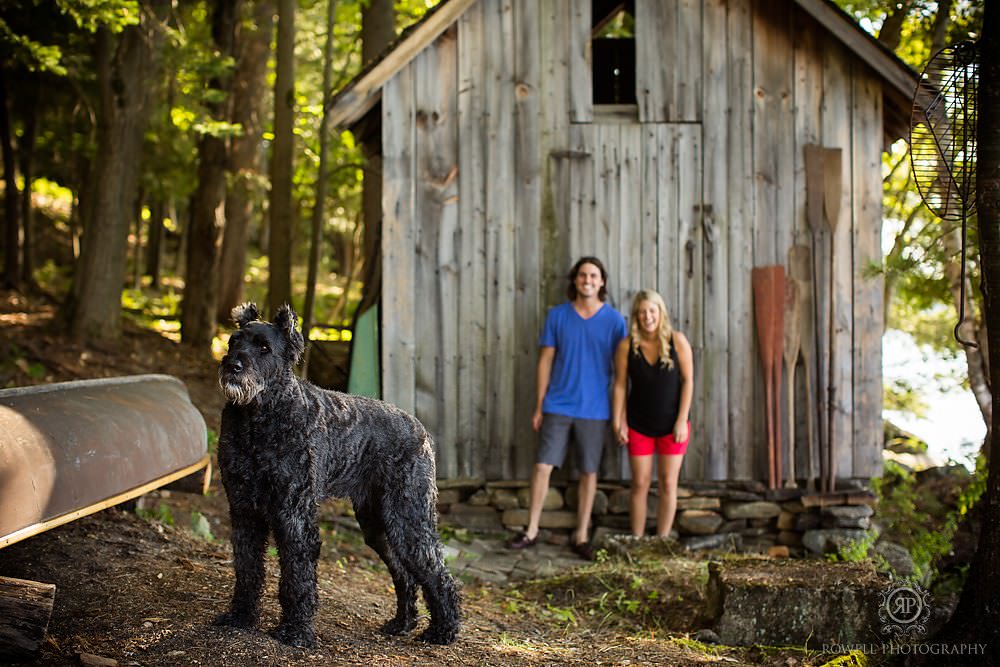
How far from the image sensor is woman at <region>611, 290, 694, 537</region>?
8.29 metres

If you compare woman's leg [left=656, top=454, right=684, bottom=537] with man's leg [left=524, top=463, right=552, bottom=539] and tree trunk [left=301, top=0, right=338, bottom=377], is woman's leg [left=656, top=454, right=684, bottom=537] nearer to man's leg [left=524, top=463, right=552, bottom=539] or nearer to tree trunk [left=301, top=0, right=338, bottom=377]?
man's leg [left=524, top=463, right=552, bottom=539]

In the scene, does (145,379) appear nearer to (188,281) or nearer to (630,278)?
(630,278)

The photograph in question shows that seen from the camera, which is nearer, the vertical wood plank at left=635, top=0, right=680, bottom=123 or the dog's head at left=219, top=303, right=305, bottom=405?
the dog's head at left=219, top=303, right=305, bottom=405

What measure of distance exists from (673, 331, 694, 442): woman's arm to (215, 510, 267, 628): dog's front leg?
14.9 ft

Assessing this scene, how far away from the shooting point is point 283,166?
13.3m

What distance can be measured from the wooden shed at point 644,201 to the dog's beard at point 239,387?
4.66 meters

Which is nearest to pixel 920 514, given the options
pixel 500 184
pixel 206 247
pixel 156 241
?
pixel 500 184

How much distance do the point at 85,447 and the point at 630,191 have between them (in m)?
5.68

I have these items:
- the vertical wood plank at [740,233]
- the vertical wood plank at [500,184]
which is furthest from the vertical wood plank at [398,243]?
the vertical wood plank at [740,233]

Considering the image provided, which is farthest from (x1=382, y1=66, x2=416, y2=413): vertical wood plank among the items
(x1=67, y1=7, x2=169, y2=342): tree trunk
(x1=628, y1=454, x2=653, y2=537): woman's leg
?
(x1=67, y1=7, x2=169, y2=342): tree trunk

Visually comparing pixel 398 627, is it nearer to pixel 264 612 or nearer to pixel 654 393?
pixel 264 612

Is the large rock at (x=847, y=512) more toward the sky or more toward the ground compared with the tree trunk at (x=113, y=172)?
more toward the ground

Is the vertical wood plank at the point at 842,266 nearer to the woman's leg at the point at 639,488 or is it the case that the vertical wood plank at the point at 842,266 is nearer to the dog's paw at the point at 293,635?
the woman's leg at the point at 639,488

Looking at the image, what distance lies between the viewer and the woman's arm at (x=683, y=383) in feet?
27.2
